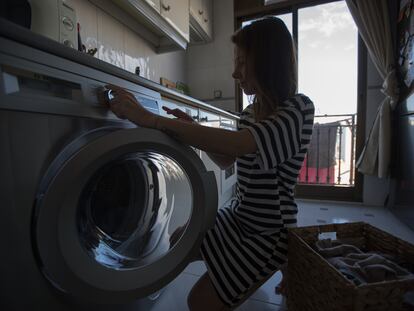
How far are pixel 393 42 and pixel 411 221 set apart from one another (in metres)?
1.49

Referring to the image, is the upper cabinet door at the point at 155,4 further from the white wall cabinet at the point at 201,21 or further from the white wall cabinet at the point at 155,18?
the white wall cabinet at the point at 201,21

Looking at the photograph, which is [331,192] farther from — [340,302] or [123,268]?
[123,268]

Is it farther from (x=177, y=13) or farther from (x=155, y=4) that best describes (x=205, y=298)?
(x=177, y=13)

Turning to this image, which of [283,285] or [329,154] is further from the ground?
[329,154]

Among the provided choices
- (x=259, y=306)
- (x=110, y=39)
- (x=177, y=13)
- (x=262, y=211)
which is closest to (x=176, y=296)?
(x=259, y=306)

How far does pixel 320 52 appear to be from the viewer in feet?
8.58

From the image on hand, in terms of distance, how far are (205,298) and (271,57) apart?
74 cm

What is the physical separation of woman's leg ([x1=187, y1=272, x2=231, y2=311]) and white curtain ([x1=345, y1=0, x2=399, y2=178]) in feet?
6.39

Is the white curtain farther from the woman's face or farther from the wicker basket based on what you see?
the woman's face

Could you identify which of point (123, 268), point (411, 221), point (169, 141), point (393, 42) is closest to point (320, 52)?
point (393, 42)

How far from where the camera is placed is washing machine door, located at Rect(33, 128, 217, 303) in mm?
509

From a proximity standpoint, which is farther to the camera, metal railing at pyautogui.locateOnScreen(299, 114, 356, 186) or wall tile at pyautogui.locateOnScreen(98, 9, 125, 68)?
metal railing at pyautogui.locateOnScreen(299, 114, 356, 186)

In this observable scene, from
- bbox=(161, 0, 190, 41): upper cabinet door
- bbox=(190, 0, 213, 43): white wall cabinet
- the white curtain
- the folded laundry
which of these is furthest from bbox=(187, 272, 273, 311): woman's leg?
bbox=(190, 0, 213, 43): white wall cabinet

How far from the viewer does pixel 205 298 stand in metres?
0.73
